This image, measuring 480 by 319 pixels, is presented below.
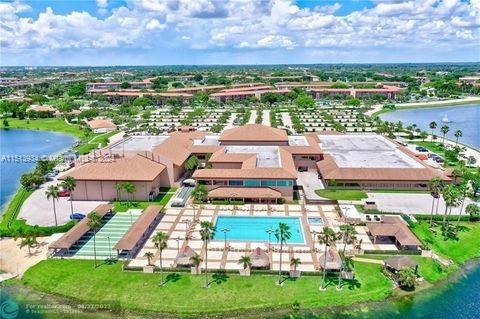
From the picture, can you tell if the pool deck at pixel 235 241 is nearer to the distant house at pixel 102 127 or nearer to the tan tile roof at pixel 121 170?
the tan tile roof at pixel 121 170

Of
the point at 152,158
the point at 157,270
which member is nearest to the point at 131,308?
the point at 157,270

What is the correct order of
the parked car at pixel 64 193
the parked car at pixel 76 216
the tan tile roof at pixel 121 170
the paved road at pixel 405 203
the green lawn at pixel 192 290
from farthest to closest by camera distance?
the parked car at pixel 64 193 < the tan tile roof at pixel 121 170 < the paved road at pixel 405 203 < the parked car at pixel 76 216 < the green lawn at pixel 192 290

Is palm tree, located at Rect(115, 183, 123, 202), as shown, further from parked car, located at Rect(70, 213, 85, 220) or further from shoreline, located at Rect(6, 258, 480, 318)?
shoreline, located at Rect(6, 258, 480, 318)

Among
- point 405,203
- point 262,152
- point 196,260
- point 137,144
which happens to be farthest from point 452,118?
point 196,260

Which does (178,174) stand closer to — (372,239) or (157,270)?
(157,270)

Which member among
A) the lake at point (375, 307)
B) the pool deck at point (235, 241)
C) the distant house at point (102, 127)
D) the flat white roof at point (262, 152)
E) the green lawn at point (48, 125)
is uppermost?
the flat white roof at point (262, 152)


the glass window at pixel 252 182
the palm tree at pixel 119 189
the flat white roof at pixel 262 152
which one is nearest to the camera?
the palm tree at pixel 119 189

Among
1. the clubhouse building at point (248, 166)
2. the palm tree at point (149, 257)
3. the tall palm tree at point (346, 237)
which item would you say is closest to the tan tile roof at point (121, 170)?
the clubhouse building at point (248, 166)

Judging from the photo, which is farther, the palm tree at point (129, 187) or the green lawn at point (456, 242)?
the palm tree at point (129, 187)
